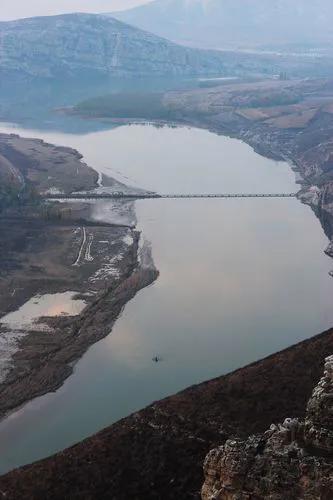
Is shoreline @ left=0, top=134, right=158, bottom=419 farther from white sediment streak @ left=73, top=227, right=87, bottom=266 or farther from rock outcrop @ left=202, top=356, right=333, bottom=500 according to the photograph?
rock outcrop @ left=202, top=356, right=333, bottom=500

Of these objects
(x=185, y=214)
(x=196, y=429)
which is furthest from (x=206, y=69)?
(x=196, y=429)

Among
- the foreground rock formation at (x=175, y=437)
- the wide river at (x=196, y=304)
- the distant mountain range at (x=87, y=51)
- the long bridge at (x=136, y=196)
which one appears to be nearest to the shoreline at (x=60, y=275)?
the wide river at (x=196, y=304)

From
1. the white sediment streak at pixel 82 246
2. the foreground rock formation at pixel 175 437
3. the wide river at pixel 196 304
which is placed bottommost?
the white sediment streak at pixel 82 246

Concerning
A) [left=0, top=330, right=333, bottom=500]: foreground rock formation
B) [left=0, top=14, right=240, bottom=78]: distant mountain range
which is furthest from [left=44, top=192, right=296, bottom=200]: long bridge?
[left=0, top=14, right=240, bottom=78]: distant mountain range

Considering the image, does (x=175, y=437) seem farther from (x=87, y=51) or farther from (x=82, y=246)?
(x=87, y=51)

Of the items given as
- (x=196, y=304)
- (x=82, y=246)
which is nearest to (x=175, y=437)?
(x=196, y=304)

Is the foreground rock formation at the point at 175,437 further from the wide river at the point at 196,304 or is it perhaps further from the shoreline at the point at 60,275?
the shoreline at the point at 60,275

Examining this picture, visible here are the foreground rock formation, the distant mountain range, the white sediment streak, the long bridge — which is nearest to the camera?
the foreground rock formation
